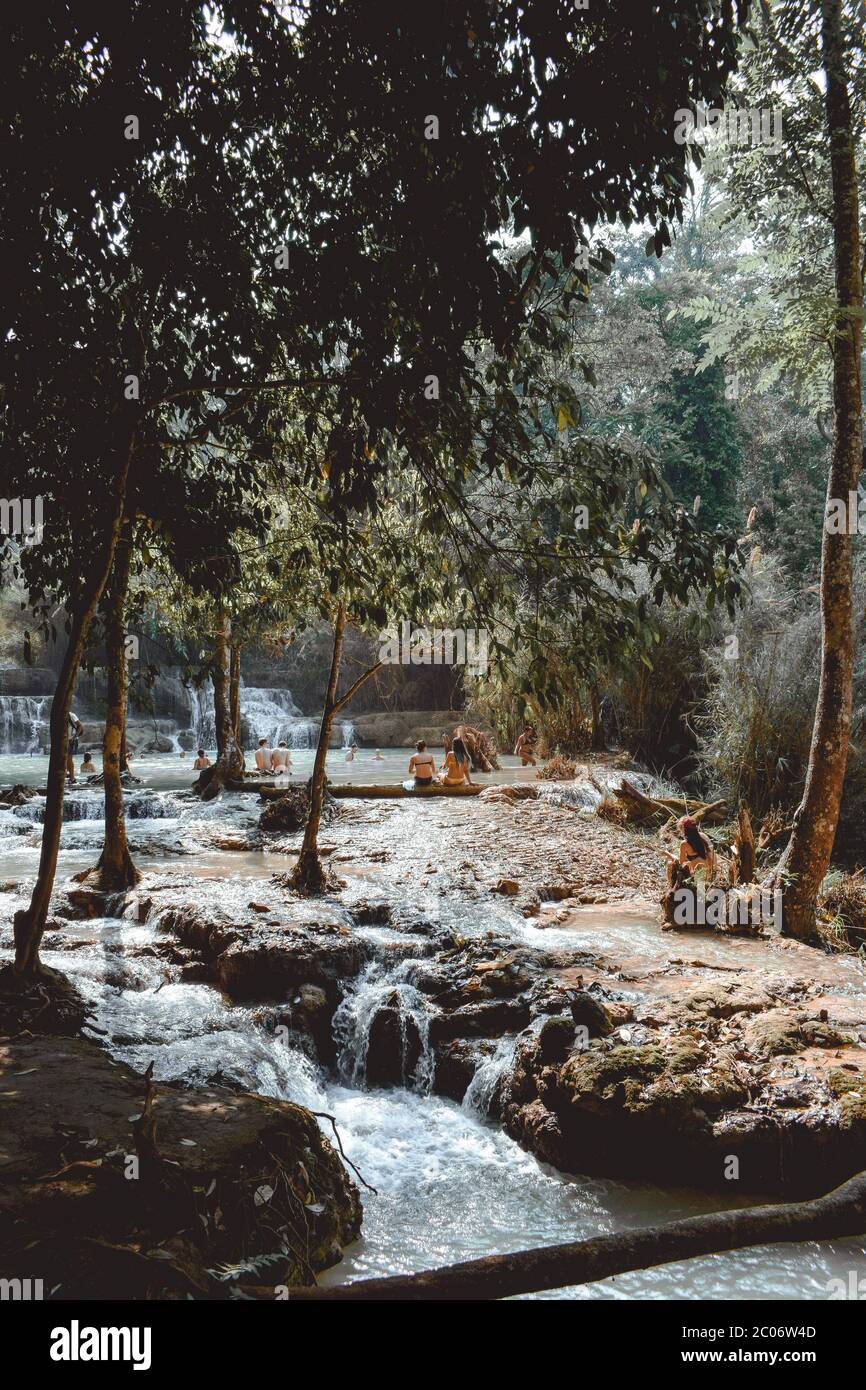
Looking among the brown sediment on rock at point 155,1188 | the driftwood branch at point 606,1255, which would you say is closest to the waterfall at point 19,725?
the brown sediment on rock at point 155,1188

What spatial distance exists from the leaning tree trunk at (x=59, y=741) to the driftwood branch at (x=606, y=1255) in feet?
13.2

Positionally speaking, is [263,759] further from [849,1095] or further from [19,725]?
[849,1095]

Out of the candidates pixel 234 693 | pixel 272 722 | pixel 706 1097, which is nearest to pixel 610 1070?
pixel 706 1097

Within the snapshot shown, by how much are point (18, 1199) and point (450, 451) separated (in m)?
3.80

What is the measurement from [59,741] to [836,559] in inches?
271

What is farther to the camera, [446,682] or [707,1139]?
[446,682]

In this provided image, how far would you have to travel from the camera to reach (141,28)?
4.10 m

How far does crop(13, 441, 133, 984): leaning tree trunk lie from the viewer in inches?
211

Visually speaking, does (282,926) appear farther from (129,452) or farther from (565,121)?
(565,121)

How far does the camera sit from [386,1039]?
678 cm

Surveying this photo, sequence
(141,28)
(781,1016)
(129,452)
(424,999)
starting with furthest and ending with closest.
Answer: (424,999), (781,1016), (129,452), (141,28)

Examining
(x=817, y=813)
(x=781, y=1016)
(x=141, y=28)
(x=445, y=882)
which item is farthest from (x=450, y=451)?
(x=445, y=882)

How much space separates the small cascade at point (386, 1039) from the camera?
6.59 metres

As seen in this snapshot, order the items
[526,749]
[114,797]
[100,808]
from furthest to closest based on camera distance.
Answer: [526,749], [100,808], [114,797]
